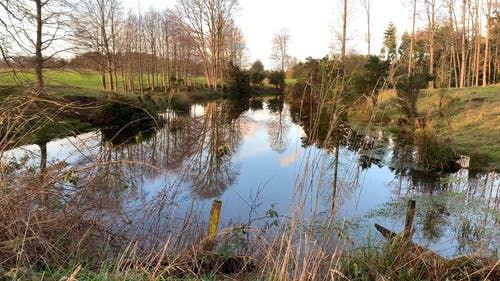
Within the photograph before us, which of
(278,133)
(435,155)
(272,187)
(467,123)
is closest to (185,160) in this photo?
(272,187)

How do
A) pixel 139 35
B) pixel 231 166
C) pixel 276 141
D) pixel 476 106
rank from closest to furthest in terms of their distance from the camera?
pixel 231 166
pixel 276 141
pixel 476 106
pixel 139 35

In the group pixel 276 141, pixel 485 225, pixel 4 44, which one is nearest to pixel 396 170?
pixel 485 225

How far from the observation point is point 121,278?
6.77 feet

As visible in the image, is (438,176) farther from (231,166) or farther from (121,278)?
(121,278)

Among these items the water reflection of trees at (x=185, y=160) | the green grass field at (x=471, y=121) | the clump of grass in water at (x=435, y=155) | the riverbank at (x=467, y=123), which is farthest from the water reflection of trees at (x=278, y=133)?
the green grass field at (x=471, y=121)

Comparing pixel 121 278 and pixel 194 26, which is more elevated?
pixel 194 26

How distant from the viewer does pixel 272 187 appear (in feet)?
22.1

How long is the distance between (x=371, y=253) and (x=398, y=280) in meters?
0.41

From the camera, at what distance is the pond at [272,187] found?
10.1 feet

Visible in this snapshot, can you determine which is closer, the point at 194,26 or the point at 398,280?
the point at 398,280

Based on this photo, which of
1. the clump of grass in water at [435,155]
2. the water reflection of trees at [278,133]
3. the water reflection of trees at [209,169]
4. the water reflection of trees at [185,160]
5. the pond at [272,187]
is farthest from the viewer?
the water reflection of trees at [278,133]

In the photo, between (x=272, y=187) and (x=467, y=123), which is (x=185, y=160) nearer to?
(x=272, y=187)

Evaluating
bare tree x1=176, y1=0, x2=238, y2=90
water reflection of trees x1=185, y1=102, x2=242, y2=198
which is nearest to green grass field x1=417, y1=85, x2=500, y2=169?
water reflection of trees x1=185, y1=102, x2=242, y2=198

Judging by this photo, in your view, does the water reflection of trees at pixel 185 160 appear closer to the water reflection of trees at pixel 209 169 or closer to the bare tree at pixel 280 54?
the water reflection of trees at pixel 209 169
